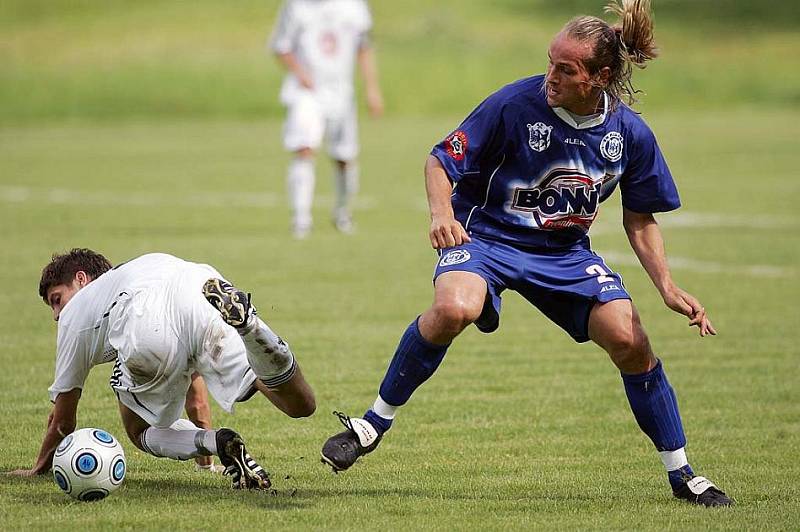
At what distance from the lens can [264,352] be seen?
5.29 m

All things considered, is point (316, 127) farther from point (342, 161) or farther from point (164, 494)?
point (164, 494)

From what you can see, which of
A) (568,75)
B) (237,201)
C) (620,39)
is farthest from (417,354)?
(237,201)

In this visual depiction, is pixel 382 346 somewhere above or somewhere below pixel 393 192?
above

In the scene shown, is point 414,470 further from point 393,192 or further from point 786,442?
point 393,192

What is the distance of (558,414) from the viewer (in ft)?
23.2

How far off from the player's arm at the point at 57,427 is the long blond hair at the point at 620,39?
238 centimetres

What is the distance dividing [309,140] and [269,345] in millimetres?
9398

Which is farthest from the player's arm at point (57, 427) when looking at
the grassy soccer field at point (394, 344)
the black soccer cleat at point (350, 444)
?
the black soccer cleat at point (350, 444)

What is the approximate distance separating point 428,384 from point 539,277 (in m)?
2.63

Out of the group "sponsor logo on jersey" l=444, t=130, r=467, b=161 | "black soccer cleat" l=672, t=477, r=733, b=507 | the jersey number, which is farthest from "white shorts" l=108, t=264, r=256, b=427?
"black soccer cleat" l=672, t=477, r=733, b=507

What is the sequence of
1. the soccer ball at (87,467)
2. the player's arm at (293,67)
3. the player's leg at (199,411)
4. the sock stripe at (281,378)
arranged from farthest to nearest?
the player's arm at (293,67)
the player's leg at (199,411)
the sock stripe at (281,378)
the soccer ball at (87,467)

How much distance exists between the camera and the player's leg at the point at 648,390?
5254 mm

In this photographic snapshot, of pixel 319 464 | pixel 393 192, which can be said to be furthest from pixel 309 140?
pixel 319 464

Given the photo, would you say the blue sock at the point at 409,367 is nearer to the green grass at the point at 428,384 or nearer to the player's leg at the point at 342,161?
the green grass at the point at 428,384
